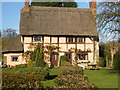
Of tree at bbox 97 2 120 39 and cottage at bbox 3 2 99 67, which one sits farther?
cottage at bbox 3 2 99 67

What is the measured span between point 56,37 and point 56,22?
2.78 m

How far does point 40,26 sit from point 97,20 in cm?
1251

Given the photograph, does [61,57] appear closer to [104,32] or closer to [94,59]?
[94,59]

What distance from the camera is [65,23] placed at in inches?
1151

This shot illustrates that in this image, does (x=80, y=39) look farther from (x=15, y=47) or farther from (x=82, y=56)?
(x=15, y=47)

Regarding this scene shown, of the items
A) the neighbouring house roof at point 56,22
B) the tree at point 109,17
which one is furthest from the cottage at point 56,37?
the tree at point 109,17

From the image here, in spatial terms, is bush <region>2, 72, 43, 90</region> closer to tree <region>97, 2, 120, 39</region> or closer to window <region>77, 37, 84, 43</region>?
tree <region>97, 2, 120, 39</region>

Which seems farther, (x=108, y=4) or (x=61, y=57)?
(x=61, y=57)

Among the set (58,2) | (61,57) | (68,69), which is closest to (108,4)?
(68,69)

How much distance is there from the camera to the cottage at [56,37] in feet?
90.2

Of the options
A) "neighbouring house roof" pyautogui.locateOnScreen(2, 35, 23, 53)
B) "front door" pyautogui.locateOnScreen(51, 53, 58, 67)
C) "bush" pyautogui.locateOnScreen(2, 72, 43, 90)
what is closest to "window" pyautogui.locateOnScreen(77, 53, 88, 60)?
"front door" pyautogui.locateOnScreen(51, 53, 58, 67)

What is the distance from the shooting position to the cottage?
1082 inches

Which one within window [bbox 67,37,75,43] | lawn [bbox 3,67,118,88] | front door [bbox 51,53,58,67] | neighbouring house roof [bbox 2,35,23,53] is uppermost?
window [bbox 67,37,75,43]

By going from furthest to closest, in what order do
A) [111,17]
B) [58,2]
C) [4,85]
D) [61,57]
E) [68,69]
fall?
[58,2] → [61,57] → [111,17] → [68,69] → [4,85]
